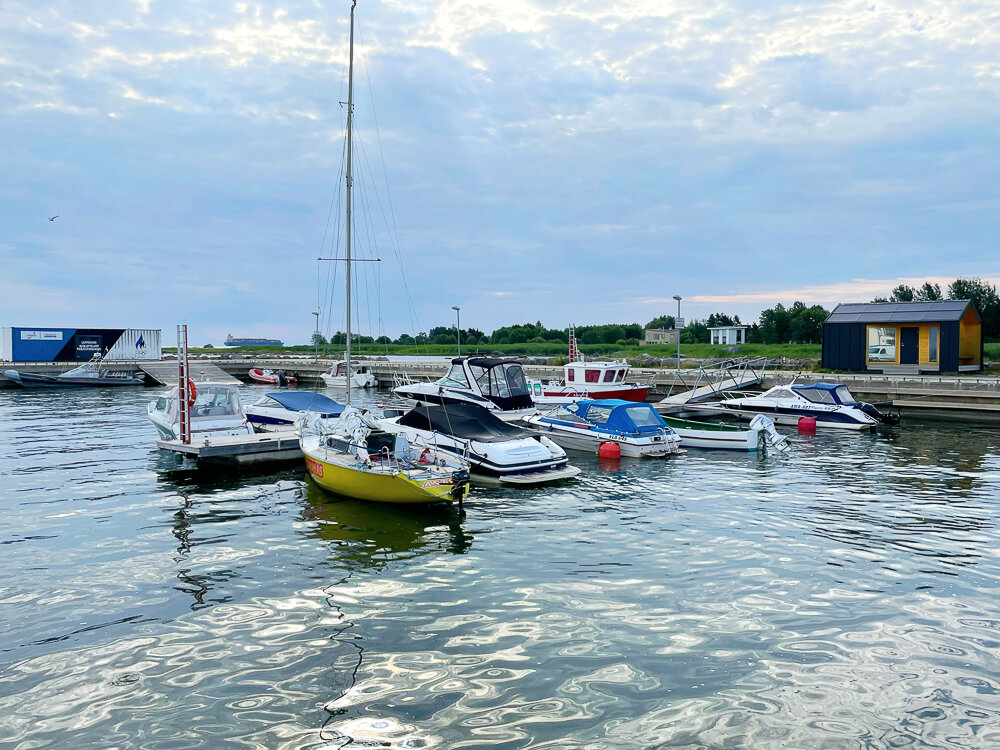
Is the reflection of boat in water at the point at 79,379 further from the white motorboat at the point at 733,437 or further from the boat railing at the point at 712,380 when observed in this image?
the white motorboat at the point at 733,437

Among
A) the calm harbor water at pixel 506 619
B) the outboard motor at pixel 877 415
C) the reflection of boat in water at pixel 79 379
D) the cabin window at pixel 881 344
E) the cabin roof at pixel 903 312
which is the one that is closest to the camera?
the calm harbor water at pixel 506 619

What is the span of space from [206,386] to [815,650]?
1983cm

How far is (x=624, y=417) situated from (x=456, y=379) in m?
10.3

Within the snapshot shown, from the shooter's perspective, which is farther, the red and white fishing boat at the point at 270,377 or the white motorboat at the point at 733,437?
the red and white fishing boat at the point at 270,377

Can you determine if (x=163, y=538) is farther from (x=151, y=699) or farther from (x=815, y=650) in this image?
(x=815, y=650)

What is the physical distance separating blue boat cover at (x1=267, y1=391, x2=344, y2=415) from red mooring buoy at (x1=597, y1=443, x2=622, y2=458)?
999 cm

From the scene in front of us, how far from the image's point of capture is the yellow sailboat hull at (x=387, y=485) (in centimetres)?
1386

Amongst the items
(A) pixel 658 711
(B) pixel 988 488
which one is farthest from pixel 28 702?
(B) pixel 988 488

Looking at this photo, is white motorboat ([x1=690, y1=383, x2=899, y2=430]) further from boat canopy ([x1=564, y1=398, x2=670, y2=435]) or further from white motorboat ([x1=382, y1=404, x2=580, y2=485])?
white motorboat ([x1=382, y1=404, x2=580, y2=485])

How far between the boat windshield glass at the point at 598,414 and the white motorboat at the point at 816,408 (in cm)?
937

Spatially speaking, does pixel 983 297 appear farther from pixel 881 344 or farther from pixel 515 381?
pixel 515 381

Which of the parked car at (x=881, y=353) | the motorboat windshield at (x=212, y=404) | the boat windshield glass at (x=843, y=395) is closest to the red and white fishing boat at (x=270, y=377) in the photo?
the motorboat windshield at (x=212, y=404)

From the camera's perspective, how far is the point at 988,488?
17.2 m

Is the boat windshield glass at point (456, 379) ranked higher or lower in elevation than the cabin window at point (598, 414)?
higher
